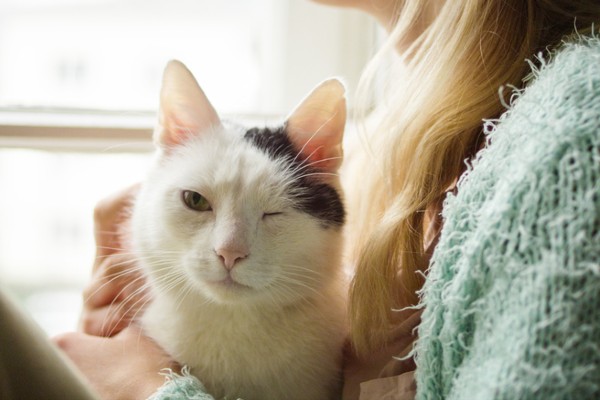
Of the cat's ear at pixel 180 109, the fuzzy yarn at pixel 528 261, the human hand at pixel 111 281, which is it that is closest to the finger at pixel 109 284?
the human hand at pixel 111 281

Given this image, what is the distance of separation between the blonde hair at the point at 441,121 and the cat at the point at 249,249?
0.29ft

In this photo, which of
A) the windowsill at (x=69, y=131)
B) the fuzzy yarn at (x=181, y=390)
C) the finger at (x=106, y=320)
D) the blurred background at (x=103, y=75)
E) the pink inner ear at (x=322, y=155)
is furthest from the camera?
the blurred background at (x=103, y=75)

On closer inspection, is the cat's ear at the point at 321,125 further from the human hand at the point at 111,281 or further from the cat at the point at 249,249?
the human hand at the point at 111,281

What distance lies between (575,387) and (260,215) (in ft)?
1.65

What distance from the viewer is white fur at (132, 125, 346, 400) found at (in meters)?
0.87

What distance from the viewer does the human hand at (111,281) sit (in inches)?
44.6

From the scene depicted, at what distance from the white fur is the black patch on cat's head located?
0.02 m

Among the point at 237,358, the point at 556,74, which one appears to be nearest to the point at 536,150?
the point at 556,74

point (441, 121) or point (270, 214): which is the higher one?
point (441, 121)

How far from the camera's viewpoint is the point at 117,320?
113 cm

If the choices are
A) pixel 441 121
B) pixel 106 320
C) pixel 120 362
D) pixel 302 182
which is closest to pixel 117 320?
pixel 106 320

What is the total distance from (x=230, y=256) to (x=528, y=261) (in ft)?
1.34

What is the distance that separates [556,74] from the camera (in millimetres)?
708

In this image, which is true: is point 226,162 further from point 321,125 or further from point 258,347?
point 258,347
